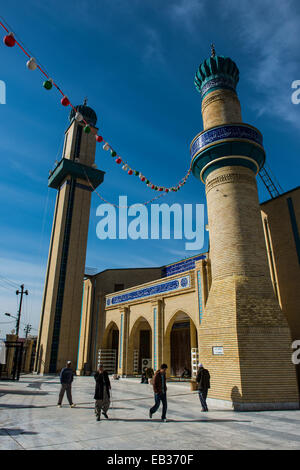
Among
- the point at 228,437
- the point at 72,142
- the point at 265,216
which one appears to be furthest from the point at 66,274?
the point at 228,437

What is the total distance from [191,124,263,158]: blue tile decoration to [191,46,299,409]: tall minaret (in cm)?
4

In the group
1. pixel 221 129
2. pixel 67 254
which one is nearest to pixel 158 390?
pixel 221 129

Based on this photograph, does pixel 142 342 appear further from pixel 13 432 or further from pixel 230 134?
pixel 13 432

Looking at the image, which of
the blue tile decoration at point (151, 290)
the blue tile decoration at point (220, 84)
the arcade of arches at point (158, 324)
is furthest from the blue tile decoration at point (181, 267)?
the blue tile decoration at point (220, 84)

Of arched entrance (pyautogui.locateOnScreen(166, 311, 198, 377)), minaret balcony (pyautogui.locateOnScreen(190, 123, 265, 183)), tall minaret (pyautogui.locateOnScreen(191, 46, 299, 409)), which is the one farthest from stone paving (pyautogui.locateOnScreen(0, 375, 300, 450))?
arched entrance (pyautogui.locateOnScreen(166, 311, 198, 377))

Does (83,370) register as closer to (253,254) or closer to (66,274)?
(66,274)

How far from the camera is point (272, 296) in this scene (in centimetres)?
1023

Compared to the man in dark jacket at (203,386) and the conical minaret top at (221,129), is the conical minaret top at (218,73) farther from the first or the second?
the man in dark jacket at (203,386)

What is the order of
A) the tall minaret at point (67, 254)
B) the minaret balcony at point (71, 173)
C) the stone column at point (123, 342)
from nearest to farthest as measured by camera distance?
the stone column at point (123, 342) < the tall minaret at point (67, 254) < the minaret balcony at point (71, 173)

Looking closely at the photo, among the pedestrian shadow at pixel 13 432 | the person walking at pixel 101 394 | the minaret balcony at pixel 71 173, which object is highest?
the minaret balcony at pixel 71 173

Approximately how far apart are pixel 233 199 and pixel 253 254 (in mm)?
2165

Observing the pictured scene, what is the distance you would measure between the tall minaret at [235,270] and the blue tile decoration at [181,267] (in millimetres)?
7107

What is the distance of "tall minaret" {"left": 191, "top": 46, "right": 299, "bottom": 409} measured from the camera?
8961 millimetres

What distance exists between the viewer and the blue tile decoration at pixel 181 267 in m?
19.6
